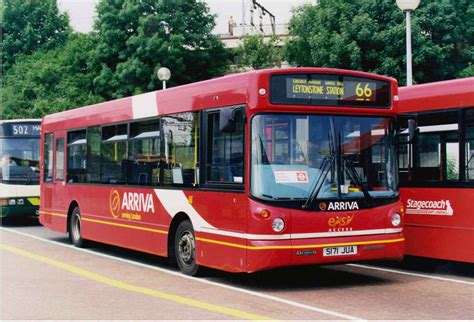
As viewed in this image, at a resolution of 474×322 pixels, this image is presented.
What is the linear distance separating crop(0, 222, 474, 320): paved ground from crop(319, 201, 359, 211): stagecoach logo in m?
1.09

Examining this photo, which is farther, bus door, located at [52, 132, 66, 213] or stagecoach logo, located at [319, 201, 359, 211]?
bus door, located at [52, 132, 66, 213]

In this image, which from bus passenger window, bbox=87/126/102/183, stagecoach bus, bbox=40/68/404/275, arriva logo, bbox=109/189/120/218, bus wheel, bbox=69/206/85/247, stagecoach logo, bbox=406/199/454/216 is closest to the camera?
stagecoach bus, bbox=40/68/404/275

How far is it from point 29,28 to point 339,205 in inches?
2038

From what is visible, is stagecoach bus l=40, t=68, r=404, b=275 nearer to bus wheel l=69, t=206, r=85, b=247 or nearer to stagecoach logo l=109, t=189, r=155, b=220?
stagecoach logo l=109, t=189, r=155, b=220

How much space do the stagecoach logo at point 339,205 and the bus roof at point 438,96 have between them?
239 cm

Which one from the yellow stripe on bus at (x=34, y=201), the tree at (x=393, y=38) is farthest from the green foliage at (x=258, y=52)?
the yellow stripe on bus at (x=34, y=201)

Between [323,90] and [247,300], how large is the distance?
3.10m

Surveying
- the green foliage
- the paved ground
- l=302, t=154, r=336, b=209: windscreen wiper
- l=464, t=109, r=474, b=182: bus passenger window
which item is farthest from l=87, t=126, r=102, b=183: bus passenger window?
the green foliage

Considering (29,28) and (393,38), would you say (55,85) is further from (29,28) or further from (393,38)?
(393,38)

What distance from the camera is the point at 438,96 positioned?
1220cm

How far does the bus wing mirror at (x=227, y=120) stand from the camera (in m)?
10.8

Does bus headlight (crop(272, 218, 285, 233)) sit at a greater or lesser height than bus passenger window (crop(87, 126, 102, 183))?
lesser

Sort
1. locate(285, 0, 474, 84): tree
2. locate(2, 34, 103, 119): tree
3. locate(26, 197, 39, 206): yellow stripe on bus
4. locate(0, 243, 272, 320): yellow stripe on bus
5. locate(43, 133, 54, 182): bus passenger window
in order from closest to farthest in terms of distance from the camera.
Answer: locate(0, 243, 272, 320): yellow stripe on bus → locate(43, 133, 54, 182): bus passenger window → locate(26, 197, 39, 206): yellow stripe on bus → locate(285, 0, 474, 84): tree → locate(2, 34, 103, 119): tree

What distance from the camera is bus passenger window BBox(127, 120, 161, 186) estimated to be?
44.0ft
